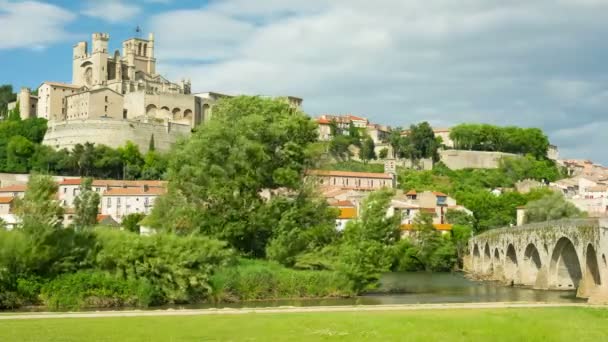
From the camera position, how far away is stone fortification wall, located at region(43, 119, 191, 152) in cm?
10838

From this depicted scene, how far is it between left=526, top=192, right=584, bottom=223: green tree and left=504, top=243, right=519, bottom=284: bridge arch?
15.3 meters

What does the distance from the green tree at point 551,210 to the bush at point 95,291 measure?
151ft

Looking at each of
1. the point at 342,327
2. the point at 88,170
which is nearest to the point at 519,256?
the point at 342,327

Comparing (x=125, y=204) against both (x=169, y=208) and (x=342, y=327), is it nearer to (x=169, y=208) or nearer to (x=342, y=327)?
(x=169, y=208)

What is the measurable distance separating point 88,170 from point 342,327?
84.8 metres

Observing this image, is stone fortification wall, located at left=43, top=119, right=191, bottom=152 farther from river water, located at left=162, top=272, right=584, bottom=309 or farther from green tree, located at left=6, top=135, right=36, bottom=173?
river water, located at left=162, top=272, right=584, bottom=309

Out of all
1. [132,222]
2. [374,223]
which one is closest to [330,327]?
[374,223]

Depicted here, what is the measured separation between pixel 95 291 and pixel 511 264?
32.1 m

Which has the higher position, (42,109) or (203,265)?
(42,109)

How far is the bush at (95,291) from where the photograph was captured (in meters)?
30.0

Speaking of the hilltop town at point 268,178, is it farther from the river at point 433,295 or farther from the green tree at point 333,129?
the river at point 433,295

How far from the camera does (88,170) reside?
9912 centimetres

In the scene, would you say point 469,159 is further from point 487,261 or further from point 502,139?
point 487,261

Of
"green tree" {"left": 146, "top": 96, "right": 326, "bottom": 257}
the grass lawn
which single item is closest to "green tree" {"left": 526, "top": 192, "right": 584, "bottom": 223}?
"green tree" {"left": 146, "top": 96, "right": 326, "bottom": 257}
